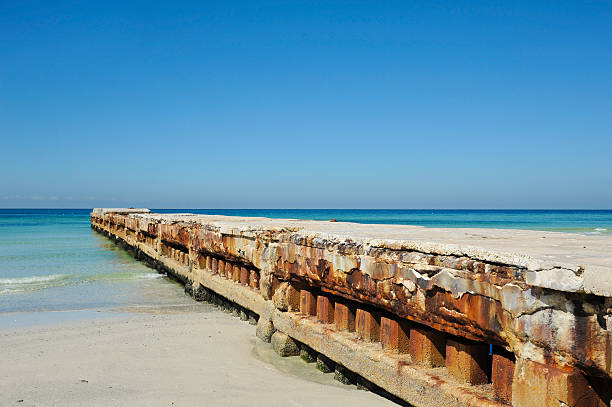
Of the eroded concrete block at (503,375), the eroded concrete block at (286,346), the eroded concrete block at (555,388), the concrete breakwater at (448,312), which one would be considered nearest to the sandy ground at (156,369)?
the eroded concrete block at (286,346)

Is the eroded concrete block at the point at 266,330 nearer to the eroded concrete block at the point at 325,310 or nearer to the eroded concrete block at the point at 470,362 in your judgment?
the eroded concrete block at the point at 325,310

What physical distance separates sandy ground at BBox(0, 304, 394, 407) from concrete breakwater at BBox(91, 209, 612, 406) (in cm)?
23

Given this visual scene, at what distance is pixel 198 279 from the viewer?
7.15 m

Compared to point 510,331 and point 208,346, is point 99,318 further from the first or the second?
point 510,331

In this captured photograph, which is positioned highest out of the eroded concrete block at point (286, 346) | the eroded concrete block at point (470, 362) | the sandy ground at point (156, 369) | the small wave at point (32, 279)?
the eroded concrete block at point (470, 362)

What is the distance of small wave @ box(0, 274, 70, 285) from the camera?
9.40 meters

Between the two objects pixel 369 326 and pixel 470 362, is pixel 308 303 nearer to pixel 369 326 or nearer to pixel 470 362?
pixel 369 326

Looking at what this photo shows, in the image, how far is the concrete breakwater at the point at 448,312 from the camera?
209 centimetres

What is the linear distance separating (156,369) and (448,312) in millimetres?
2488

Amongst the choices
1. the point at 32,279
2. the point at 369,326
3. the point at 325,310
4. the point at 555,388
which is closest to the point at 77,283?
the point at 32,279

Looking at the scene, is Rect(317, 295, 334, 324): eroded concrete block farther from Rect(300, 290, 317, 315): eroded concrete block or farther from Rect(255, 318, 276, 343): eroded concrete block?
Rect(255, 318, 276, 343): eroded concrete block

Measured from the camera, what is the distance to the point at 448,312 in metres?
2.66

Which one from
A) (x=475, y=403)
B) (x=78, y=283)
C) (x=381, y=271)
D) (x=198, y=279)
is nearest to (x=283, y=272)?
(x=381, y=271)

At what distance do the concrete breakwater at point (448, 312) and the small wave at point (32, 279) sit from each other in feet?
19.8
